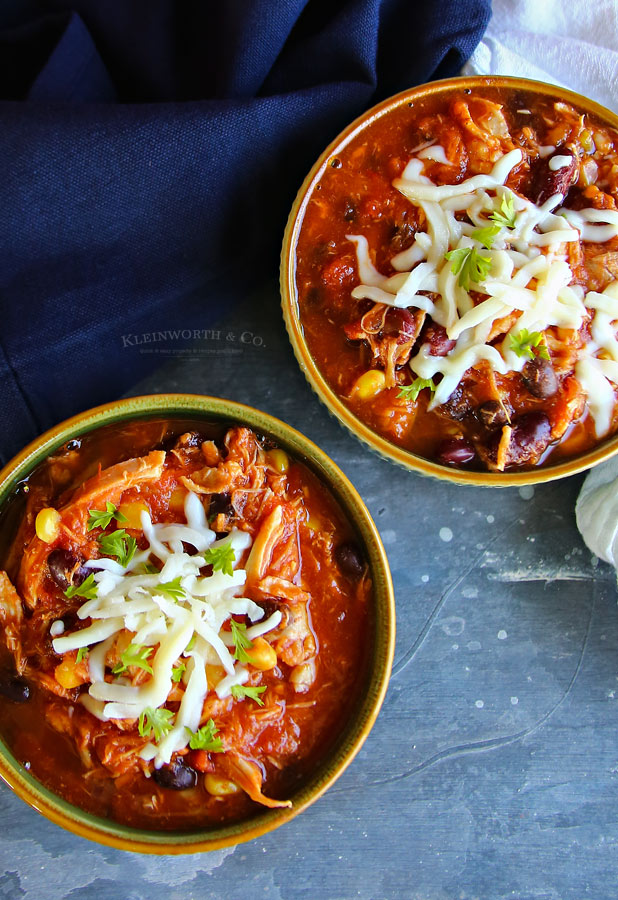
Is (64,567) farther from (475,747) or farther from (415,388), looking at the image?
(475,747)

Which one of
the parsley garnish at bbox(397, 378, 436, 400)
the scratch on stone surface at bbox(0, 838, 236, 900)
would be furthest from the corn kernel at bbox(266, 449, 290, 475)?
the scratch on stone surface at bbox(0, 838, 236, 900)

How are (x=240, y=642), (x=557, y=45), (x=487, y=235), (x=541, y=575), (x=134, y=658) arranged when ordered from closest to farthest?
(x=134, y=658) → (x=240, y=642) → (x=487, y=235) → (x=557, y=45) → (x=541, y=575)

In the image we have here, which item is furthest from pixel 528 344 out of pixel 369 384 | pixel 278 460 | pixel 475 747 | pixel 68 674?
pixel 68 674

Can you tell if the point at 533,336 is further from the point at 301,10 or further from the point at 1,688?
the point at 1,688

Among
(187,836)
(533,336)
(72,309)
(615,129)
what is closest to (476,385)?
(533,336)

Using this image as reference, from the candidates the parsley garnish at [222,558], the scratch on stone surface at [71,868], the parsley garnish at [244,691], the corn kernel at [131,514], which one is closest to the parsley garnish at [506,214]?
the parsley garnish at [222,558]

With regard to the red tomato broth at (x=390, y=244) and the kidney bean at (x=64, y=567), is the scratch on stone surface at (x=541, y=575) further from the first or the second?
the kidney bean at (x=64, y=567)
